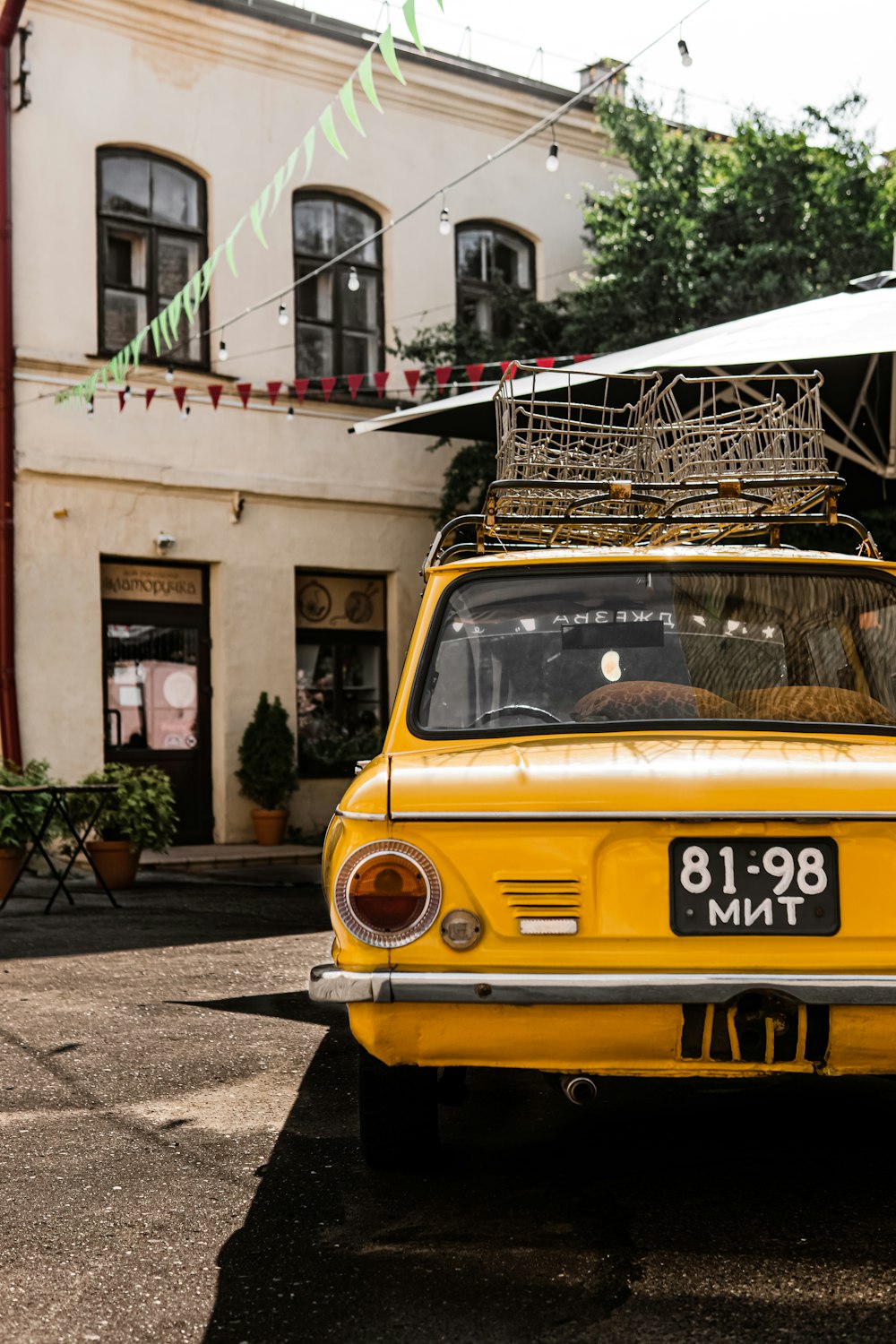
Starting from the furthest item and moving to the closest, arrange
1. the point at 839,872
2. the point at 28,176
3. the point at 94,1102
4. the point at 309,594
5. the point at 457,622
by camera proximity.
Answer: the point at 309,594, the point at 28,176, the point at 94,1102, the point at 457,622, the point at 839,872

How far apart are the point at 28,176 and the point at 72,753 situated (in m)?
5.65

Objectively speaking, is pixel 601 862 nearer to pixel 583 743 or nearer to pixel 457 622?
pixel 583 743

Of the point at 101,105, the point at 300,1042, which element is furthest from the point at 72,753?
the point at 300,1042

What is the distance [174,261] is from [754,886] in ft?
43.8

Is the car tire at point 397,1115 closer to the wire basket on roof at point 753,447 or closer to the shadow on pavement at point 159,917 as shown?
the wire basket on roof at point 753,447

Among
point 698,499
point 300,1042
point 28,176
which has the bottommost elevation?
point 300,1042

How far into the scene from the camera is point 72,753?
14172mm

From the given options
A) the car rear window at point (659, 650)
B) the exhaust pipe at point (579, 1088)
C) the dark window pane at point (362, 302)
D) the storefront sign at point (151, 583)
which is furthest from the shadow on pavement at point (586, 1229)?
the dark window pane at point (362, 302)

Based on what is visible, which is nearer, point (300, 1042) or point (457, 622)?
point (457, 622)

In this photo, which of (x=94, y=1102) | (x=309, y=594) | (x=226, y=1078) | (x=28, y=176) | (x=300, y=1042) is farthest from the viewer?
(x=309, y=594)

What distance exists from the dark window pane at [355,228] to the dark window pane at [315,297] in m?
0.40

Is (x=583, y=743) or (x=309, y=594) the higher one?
(x=309, y=594)

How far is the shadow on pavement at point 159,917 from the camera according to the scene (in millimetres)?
8867

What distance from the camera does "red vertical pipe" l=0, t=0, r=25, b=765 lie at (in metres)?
13.7
